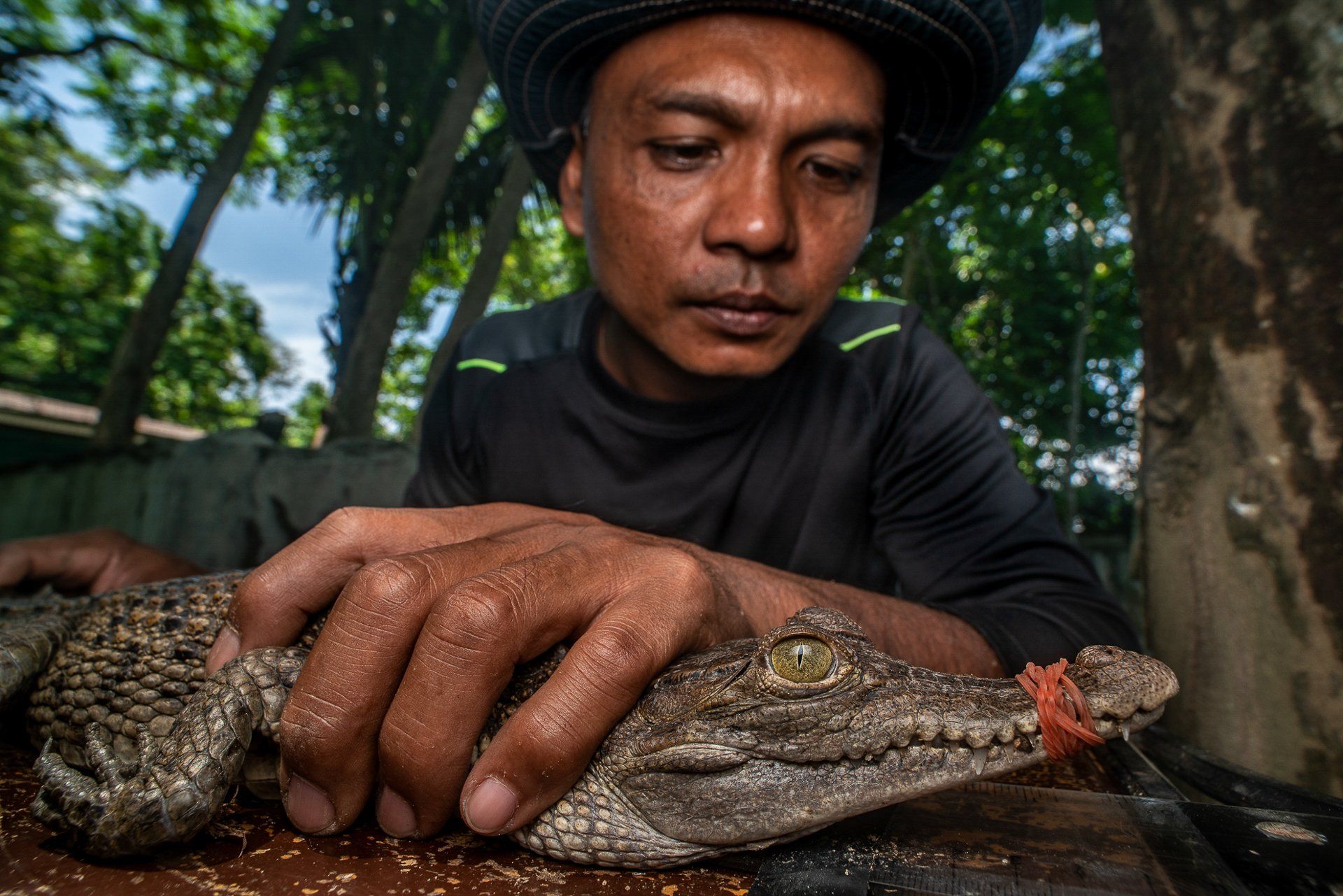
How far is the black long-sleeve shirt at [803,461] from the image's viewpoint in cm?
199

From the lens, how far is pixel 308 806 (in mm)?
1138

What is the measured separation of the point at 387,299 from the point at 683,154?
541cm

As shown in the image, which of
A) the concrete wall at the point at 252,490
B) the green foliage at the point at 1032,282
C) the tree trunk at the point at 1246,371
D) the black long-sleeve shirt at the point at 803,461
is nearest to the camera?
the tree trunk at the point at 1246,371

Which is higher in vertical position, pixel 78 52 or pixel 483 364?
pixel 78 52

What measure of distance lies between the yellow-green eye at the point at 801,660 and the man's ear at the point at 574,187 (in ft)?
5.19

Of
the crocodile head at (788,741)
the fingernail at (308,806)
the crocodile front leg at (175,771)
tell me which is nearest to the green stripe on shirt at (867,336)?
the crocodile head at (788,741)

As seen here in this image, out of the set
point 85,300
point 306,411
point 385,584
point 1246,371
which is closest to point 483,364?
point 385,584

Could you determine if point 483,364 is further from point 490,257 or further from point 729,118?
point 490,257

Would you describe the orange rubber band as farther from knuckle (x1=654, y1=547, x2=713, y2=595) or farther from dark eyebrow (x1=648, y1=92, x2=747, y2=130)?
dark eyebrow (x1=648, y1=92, x2=747, y2=130)

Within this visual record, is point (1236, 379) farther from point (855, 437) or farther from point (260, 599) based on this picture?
point (260, 599)

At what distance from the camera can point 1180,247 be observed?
1979 millimetres

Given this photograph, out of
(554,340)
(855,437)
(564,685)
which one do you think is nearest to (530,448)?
(554,340)

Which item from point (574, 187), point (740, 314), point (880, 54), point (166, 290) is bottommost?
point (740, 314)

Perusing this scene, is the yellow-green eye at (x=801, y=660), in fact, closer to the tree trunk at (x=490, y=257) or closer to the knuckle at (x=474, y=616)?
the knuckle at (x=474, y=616)
